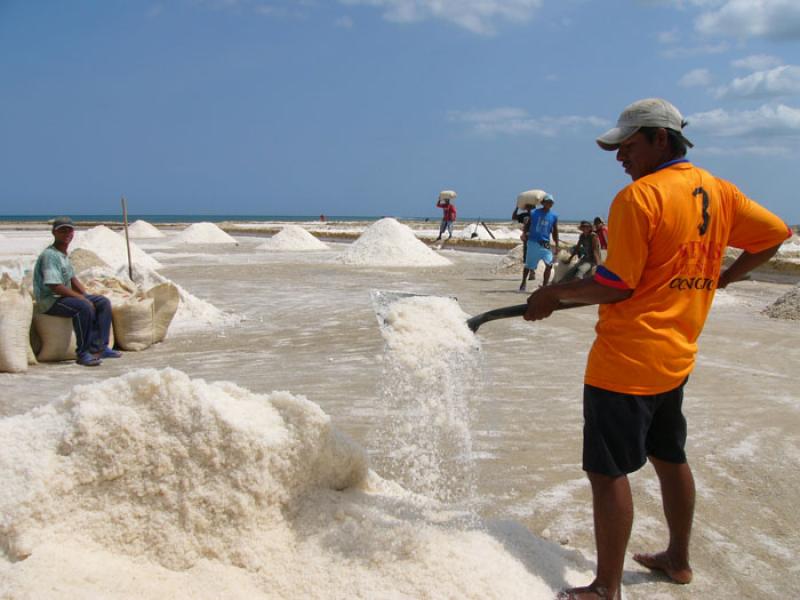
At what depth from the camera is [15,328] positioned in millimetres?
4422

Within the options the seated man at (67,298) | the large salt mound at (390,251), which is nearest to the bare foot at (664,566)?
the seated man at (67,298)

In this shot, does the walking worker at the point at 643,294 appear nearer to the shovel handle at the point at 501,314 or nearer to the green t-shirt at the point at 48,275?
the shovel handle at the point at 501,314

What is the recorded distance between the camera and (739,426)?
3414 millimetres

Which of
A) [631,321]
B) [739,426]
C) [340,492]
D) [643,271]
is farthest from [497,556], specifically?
[739,426]

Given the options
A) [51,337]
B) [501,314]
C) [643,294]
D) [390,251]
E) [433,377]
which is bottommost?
[51,337]

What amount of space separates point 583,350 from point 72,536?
4.07 m

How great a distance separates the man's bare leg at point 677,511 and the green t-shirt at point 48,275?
13.7 ft

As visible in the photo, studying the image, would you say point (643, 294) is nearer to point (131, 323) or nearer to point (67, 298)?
point (67, 298)

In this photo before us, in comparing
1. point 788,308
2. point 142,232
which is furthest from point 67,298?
point 142,232

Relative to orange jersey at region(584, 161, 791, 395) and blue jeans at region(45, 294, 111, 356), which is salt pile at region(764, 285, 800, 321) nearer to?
orange jersey at region(584, 161, 791, 395)

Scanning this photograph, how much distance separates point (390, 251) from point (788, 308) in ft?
28.0

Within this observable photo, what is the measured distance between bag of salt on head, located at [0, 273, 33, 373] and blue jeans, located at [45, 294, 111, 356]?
0.21 m

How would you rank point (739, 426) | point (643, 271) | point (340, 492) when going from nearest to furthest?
1. point (643, 271)
2. point (340, 492)
3. point (739, 426)

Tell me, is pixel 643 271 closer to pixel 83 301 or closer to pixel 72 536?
pixel 72 536
